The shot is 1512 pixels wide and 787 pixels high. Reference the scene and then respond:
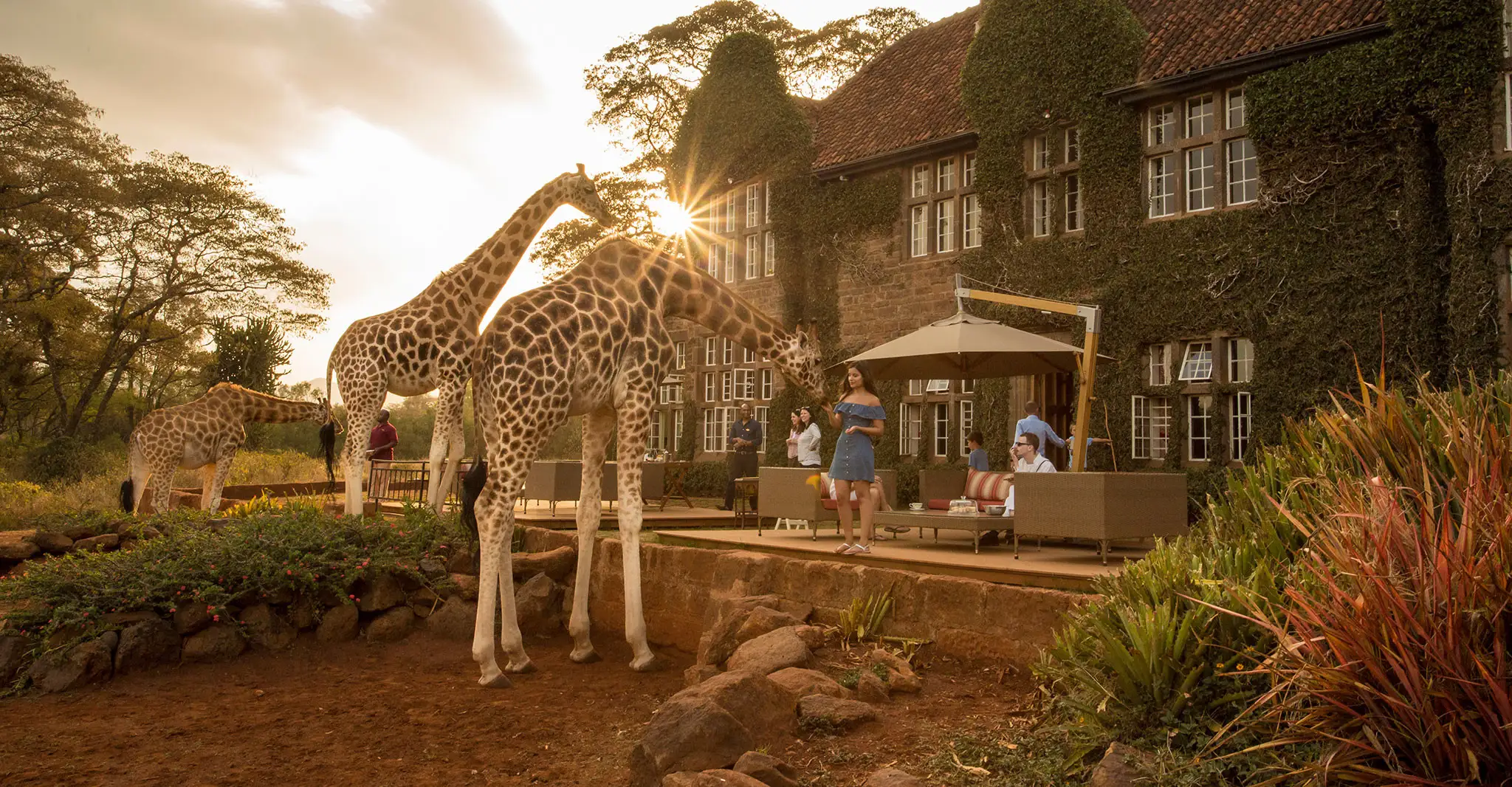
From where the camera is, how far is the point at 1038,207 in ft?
53.5

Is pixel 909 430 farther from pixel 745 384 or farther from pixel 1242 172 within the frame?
pixel 1242 172

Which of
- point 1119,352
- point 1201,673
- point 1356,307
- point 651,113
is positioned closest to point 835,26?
point 651,113

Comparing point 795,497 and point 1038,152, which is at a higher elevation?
point 1038,152

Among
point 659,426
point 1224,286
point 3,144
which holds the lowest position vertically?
point 659,426

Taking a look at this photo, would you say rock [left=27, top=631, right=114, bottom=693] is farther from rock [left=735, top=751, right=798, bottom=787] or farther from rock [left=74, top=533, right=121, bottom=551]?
rock [left=735, top=751, right=798, bottom=787]

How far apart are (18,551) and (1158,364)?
14.5m

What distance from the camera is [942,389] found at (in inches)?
688

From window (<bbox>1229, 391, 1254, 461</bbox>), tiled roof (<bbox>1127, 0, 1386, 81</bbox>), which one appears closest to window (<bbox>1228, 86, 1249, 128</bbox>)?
tiled roof (<bbox>1127, 0, 1386, 81</bbox>)

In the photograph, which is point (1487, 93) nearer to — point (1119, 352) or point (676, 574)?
point (1119, 352)

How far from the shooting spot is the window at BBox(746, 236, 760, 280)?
21.1 metres

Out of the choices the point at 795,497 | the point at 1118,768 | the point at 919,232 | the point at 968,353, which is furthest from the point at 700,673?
the point at 919,232

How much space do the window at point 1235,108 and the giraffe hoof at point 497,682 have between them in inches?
458

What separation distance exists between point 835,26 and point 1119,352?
57.4 ft

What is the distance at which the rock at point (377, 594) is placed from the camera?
31.9 ft
